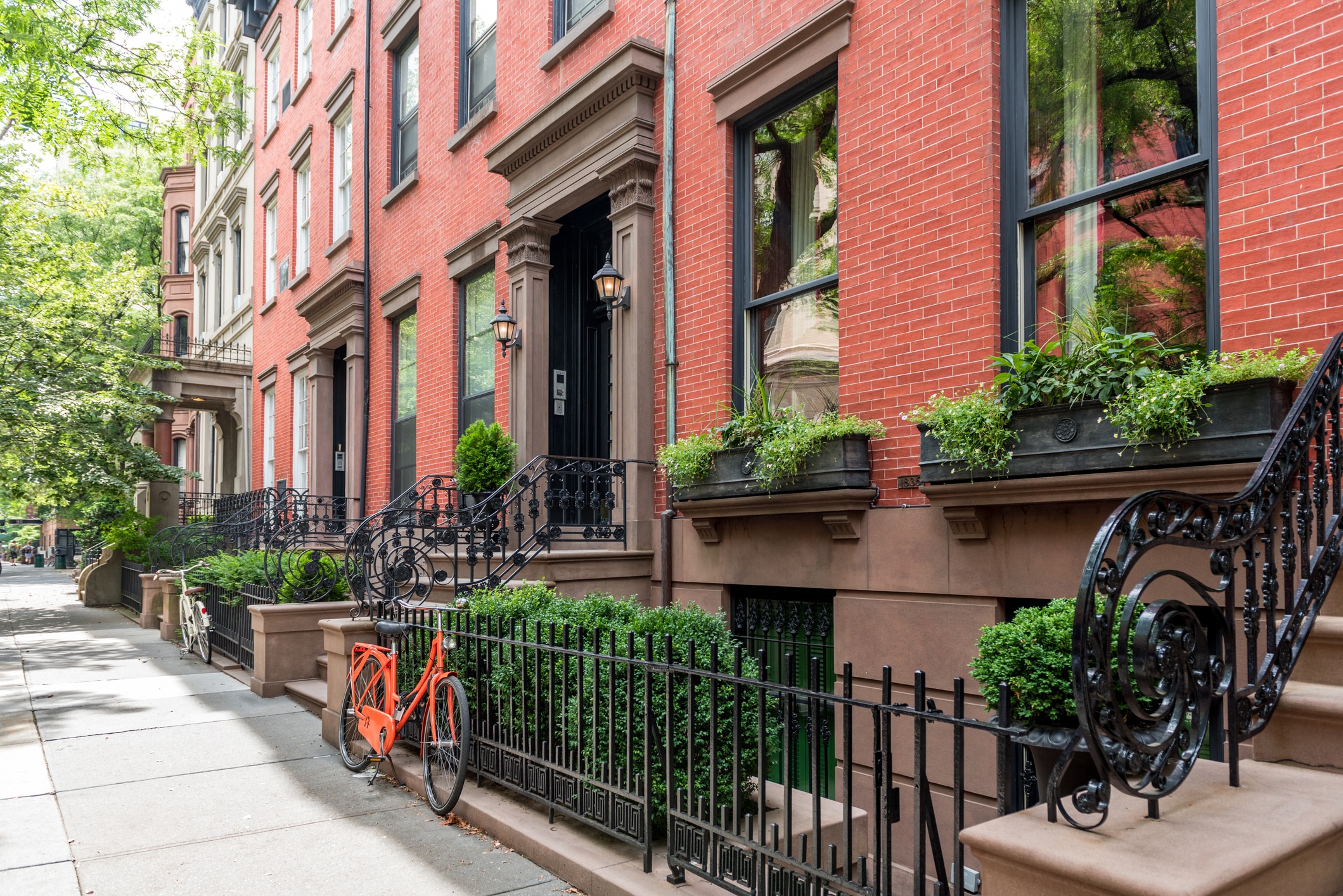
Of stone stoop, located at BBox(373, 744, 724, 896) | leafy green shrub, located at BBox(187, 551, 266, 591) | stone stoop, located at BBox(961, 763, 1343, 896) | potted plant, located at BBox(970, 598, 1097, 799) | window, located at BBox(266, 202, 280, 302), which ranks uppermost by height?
window, located at BBox(266, 202, 280, 302)

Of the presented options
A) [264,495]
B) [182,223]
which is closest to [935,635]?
[264,495]

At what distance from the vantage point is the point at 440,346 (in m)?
12.2

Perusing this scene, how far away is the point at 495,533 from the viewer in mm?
8289

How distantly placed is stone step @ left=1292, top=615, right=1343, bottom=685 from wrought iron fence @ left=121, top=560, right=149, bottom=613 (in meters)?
17.3

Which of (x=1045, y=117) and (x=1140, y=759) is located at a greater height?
(x=1045, y=117)

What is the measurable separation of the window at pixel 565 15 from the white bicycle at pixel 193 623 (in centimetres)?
783

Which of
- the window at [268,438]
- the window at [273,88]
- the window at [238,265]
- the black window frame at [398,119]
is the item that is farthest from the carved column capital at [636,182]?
the window at [238,265]

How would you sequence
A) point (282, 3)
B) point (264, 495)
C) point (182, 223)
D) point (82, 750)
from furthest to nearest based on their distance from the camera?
point (182, 223) < point (282, 3) < point (264, 495) < point (82, 750)

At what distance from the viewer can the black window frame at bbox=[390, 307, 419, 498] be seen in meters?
13.2

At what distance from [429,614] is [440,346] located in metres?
6.30

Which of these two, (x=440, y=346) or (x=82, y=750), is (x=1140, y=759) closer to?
(x=82, y=750)

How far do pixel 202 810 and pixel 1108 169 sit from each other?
21.0 ft

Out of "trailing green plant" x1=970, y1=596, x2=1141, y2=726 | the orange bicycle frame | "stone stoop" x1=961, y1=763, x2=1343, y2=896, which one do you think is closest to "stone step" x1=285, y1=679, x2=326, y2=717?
the orange bicycle frame

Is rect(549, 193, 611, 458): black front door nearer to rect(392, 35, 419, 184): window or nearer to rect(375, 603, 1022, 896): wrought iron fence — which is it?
rect(392, 35, 419, 184): window
